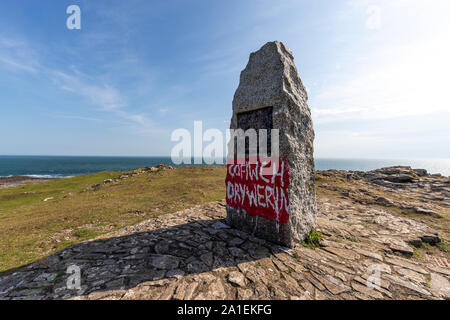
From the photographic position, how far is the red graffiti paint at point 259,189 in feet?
16.6

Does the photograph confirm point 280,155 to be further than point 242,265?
Yes

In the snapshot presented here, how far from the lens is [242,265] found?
14.0 ft

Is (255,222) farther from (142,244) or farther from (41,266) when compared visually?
(41,266)

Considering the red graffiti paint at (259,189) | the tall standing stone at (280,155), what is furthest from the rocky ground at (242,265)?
the red graffiti paint at (259,189)

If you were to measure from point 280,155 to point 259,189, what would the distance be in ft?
4.09

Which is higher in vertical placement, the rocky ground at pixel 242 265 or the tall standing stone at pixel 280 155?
the tall standing stone at pixel 280 155

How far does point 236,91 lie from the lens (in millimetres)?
6695

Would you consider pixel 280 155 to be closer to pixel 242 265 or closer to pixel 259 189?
pixel 259 189

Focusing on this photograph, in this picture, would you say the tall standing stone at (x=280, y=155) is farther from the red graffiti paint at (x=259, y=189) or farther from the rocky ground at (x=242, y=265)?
the rocky ground at (x=242, y=265)

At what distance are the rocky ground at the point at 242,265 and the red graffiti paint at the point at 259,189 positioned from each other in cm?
89

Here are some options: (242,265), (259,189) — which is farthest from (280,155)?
(242,265)

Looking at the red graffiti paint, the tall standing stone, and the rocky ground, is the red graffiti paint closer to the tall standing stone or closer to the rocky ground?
the tall standing stone

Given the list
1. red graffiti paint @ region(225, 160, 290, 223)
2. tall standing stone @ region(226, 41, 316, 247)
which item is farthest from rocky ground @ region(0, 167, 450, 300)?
red graffiti paint @ region(225, 160, 290, 223)
